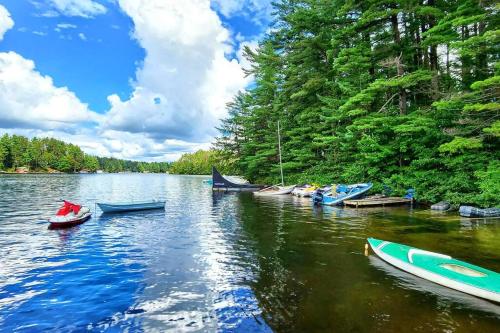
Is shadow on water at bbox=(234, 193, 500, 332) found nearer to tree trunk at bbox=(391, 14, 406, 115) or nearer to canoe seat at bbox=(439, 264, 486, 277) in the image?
canoe seat at bbox=(439, 264, 486, 277)

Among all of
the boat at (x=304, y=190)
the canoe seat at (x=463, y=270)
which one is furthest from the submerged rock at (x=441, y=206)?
the canoe seat at (x=463, y=270)

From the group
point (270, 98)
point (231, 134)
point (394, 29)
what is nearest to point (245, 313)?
point (394, 29)

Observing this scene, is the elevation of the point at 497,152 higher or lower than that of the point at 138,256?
higher

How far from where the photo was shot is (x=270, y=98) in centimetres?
5247

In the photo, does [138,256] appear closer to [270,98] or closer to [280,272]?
[280,272]

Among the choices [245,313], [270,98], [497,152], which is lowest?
[245,313]

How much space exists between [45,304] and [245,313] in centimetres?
533

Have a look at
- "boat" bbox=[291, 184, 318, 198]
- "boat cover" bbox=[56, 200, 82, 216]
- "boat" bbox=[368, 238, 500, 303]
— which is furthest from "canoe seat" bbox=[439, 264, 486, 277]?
"boat" bbox=[291, 184, 318, 198]

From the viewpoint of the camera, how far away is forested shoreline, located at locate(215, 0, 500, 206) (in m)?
20.3

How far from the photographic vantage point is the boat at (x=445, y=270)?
25.7 ft

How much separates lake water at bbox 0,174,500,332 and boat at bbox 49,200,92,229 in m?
0.66

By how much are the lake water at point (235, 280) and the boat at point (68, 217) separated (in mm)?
661

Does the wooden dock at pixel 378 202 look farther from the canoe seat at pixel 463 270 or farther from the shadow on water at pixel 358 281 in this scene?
the canoe seat at pixel 463 270

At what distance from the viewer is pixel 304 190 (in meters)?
35.8
